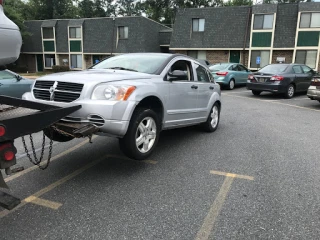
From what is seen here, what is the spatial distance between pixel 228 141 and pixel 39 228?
4.29 m

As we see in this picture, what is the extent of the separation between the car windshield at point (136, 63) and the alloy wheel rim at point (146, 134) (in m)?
0.96

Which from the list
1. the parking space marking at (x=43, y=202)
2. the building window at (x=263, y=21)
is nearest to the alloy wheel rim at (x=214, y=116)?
the parking space marking at (x=43, y=202)

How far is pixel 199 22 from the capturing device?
28.8m

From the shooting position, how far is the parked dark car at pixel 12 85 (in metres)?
8.62

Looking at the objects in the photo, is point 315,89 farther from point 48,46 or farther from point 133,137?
point 48,46

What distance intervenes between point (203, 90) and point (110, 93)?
282 cm

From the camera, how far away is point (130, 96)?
4027mm

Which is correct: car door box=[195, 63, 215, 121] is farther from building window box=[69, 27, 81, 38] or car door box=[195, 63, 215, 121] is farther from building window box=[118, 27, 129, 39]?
building window box=[69, 27, 81, 38]

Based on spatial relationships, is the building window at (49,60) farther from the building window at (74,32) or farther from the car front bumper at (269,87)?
the car front bumper at (269,87)

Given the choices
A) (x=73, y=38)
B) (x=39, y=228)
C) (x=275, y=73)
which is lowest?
(x=39, y=228)

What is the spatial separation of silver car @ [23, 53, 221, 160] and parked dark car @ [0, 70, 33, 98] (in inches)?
169

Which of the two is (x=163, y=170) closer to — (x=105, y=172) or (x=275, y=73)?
(x=105, y=172)

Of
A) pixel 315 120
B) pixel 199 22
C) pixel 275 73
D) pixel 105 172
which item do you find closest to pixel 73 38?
pixel 199 22

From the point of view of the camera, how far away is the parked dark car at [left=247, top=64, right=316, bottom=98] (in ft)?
44.1
